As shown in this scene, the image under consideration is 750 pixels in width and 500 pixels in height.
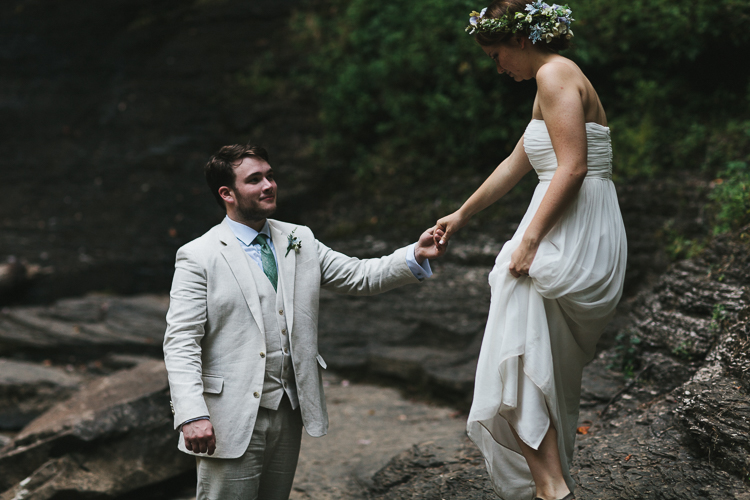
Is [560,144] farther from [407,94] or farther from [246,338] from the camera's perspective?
[407,94]

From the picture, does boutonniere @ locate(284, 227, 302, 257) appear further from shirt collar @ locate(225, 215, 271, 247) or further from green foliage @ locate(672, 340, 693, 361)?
green foliage @ locate(672, 340, 693, 361)

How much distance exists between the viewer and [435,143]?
26.0 feet

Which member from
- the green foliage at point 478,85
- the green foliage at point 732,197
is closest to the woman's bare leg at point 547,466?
the green foliage at point 732,197

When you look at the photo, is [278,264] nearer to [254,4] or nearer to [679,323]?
[679,323]

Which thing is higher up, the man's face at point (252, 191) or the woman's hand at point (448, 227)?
the man's face at point (252, 191)

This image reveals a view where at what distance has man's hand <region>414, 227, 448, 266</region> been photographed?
3.03 m

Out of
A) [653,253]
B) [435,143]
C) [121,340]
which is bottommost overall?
[121,340]

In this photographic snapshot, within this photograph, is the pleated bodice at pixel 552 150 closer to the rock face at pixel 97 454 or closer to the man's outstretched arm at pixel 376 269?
the man's outstretched arm at pixel 376 269

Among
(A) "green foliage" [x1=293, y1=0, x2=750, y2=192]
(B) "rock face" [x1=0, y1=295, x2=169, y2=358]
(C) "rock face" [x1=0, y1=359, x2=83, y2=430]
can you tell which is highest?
(A) "green foliage" [x1=293, y1=0, x2=750, y2=192]

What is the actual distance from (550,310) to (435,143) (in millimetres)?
5600

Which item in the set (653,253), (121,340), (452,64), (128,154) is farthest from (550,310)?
(128,154)

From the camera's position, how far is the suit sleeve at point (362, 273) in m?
3.07

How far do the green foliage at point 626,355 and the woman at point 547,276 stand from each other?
2055 millimetres

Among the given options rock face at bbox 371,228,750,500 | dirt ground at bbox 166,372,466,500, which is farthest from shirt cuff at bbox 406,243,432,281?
dirt ground at bbox 166,372,466,500
